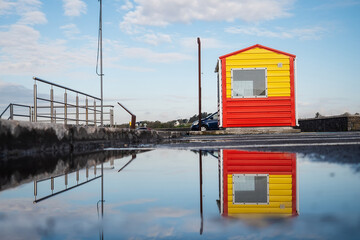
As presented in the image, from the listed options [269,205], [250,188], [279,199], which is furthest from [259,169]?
[269,205]

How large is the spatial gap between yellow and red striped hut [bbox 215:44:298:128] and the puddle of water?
11.4 metres

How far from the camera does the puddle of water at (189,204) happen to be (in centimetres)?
104

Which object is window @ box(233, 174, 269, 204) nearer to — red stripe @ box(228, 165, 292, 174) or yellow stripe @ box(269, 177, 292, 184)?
yellow stripe @ box(269, 177, 292, 184)

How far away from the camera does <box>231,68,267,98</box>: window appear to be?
1373 cm

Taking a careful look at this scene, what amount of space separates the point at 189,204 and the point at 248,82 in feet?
42.1

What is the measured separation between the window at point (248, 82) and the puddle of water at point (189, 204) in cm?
1145

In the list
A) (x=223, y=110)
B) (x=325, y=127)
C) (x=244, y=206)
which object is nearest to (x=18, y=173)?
(x=244, y=206)

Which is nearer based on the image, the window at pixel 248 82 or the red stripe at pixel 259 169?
the red stripe at pixel 259 169

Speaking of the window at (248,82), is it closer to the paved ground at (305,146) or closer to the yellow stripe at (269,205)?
the paved ground at (305,146)

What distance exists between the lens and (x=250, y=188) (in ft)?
5.86

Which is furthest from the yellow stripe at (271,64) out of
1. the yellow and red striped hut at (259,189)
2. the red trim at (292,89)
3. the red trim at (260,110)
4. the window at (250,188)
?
the window at (250,188)

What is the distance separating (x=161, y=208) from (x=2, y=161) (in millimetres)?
2140

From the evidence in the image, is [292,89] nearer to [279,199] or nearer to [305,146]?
[305,146]

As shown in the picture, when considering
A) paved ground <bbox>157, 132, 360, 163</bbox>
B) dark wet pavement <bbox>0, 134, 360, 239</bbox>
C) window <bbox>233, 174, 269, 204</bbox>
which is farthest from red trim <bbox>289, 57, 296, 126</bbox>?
window <bbox>233, 174, 269, 204</bbox>
